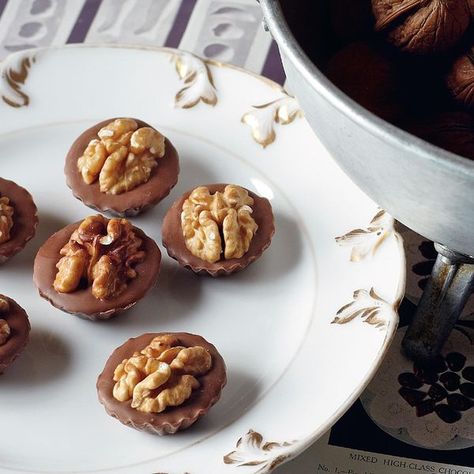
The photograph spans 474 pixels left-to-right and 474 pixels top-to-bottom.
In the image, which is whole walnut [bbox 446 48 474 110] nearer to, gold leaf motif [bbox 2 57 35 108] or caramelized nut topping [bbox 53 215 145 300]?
caramelized nut topping [bbox 53 215 145 300]

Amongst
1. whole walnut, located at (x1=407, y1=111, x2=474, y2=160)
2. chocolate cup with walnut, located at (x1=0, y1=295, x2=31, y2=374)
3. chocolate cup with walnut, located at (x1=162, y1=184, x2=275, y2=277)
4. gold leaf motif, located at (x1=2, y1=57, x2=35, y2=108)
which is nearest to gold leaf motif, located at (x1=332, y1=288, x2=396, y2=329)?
chocolate cup with walnut, located at (x1=162, y1=184, x2=275, y2=277)

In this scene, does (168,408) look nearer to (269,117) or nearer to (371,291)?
(371,291)

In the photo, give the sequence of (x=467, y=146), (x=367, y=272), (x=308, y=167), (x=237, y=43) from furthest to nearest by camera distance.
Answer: (x=237, y=43), (x=308, y=167), (x=367, y=272), (x=467, y=146)

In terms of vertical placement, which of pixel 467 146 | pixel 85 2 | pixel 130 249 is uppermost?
pixel 467 146

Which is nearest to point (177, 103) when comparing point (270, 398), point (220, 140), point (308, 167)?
point (220, 140)

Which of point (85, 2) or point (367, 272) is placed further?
point (85, 2)

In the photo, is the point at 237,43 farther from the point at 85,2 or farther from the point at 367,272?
the point at 367,272

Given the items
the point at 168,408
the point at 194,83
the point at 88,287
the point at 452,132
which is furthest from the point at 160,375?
the point at 194,83
